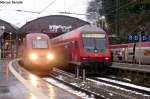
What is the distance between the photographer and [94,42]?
3531cm

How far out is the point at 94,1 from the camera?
9969cm

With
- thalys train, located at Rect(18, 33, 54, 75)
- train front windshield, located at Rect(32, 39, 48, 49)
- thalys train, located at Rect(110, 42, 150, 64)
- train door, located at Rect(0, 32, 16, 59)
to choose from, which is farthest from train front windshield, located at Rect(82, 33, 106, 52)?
train door, located at Rect(0, 32, 16, 59)

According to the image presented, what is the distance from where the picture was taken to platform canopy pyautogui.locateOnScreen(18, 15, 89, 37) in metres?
70.6

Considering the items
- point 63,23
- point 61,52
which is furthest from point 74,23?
point 61,52

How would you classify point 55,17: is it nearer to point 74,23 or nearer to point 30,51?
point 74,23

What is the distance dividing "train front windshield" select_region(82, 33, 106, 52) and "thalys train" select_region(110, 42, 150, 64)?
1031 cm

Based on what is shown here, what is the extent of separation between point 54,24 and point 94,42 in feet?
122

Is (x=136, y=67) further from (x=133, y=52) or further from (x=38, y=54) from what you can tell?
(x=133, y=52)

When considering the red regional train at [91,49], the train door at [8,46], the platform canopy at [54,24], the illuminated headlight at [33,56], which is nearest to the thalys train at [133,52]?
the red regional train at [91,49]

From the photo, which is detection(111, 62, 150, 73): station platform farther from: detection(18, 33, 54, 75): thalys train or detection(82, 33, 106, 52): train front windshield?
detection(18, 33, 54, 75): thalys train

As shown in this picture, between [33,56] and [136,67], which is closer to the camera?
[136,67]

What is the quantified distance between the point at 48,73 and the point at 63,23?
1472 inches

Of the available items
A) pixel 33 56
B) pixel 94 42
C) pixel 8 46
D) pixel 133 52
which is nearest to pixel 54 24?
pixel 8 46

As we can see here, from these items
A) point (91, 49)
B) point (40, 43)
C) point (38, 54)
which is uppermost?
point (40, 43)
